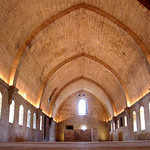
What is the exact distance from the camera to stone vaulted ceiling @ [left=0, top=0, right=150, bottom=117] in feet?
47.5

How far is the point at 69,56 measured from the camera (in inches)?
960

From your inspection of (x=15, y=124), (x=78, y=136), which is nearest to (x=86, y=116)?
(x=78, y=136)

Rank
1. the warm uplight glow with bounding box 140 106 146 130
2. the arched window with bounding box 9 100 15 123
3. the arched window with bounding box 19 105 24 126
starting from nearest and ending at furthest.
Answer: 1. the arched window with bounding box 9 100 15 123
2. the arched window with bounding box 19 105 24 126
3. the warm uplight glow with bounding box 140 106 146 130

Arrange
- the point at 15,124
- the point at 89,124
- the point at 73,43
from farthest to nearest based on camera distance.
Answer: the point at 89,124 < the point at 73,43 < the point at 15,124

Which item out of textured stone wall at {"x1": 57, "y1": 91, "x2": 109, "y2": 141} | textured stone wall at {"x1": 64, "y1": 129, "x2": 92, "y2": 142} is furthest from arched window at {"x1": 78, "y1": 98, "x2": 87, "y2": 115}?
textured stone wall at {"x1": 64, "y1": 129, "x2": 92, "y2": 142}

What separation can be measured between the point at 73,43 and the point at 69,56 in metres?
2.53

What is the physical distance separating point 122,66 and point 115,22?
632 cm

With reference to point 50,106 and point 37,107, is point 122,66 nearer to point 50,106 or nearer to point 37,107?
point 37,107

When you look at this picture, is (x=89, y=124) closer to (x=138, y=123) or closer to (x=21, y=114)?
(x=138, y=123)

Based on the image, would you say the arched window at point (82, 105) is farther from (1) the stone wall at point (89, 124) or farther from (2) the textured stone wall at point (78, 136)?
(2) the textured stone wall at point (78, 136)

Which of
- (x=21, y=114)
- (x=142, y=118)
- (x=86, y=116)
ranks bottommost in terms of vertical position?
(x=142, y=118)

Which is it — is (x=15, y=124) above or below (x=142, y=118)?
below

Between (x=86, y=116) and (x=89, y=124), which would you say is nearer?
(x=89, y=124)

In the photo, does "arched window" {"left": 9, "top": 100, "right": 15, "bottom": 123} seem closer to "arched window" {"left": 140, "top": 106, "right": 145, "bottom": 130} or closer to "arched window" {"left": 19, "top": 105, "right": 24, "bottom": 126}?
"arched window" {"left": 19, "top": 105, "right": 24, "bottom": 126}
